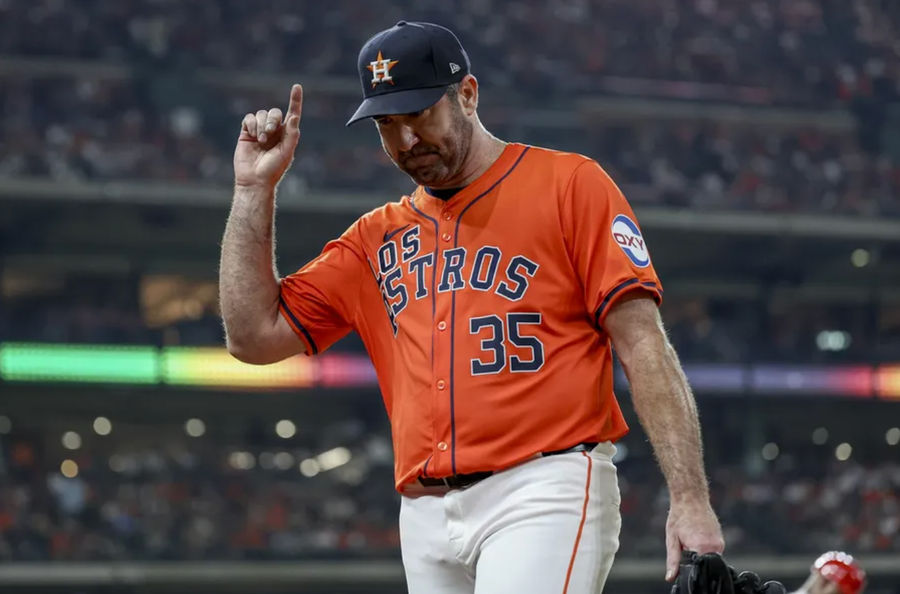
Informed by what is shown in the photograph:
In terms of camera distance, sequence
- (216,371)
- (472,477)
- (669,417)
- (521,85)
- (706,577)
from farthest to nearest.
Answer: (521,85), (216,371), (472,477), (669,417), (706,577)

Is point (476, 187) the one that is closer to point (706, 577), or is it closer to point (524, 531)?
point (524, 531)

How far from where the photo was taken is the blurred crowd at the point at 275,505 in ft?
61.2

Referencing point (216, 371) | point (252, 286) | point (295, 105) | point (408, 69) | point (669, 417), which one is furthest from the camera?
point (216, 371)

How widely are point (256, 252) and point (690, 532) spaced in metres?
1.33

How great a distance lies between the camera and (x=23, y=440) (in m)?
22.0

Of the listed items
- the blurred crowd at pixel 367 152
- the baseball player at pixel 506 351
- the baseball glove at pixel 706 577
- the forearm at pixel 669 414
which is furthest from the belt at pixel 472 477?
the blurred crowd at pixel 367 152

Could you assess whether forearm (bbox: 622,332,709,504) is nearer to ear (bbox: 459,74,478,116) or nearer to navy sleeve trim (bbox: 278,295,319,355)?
ear (bbox: 459,74,478,116)

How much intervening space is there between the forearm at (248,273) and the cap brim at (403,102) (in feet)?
1.63

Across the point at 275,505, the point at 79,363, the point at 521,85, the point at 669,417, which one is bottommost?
the point at 275,505

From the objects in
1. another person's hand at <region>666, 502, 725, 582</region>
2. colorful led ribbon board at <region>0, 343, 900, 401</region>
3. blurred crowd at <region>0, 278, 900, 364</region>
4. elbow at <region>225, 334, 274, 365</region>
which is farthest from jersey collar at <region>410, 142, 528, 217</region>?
colorful led ribbon board at <region>0, 343, 900, 401</region>

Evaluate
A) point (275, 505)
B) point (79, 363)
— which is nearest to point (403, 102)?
point (275, 505)

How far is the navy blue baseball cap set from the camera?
10.6 ft

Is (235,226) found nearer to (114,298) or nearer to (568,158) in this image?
(568,158)

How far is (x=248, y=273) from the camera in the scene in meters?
3.58
